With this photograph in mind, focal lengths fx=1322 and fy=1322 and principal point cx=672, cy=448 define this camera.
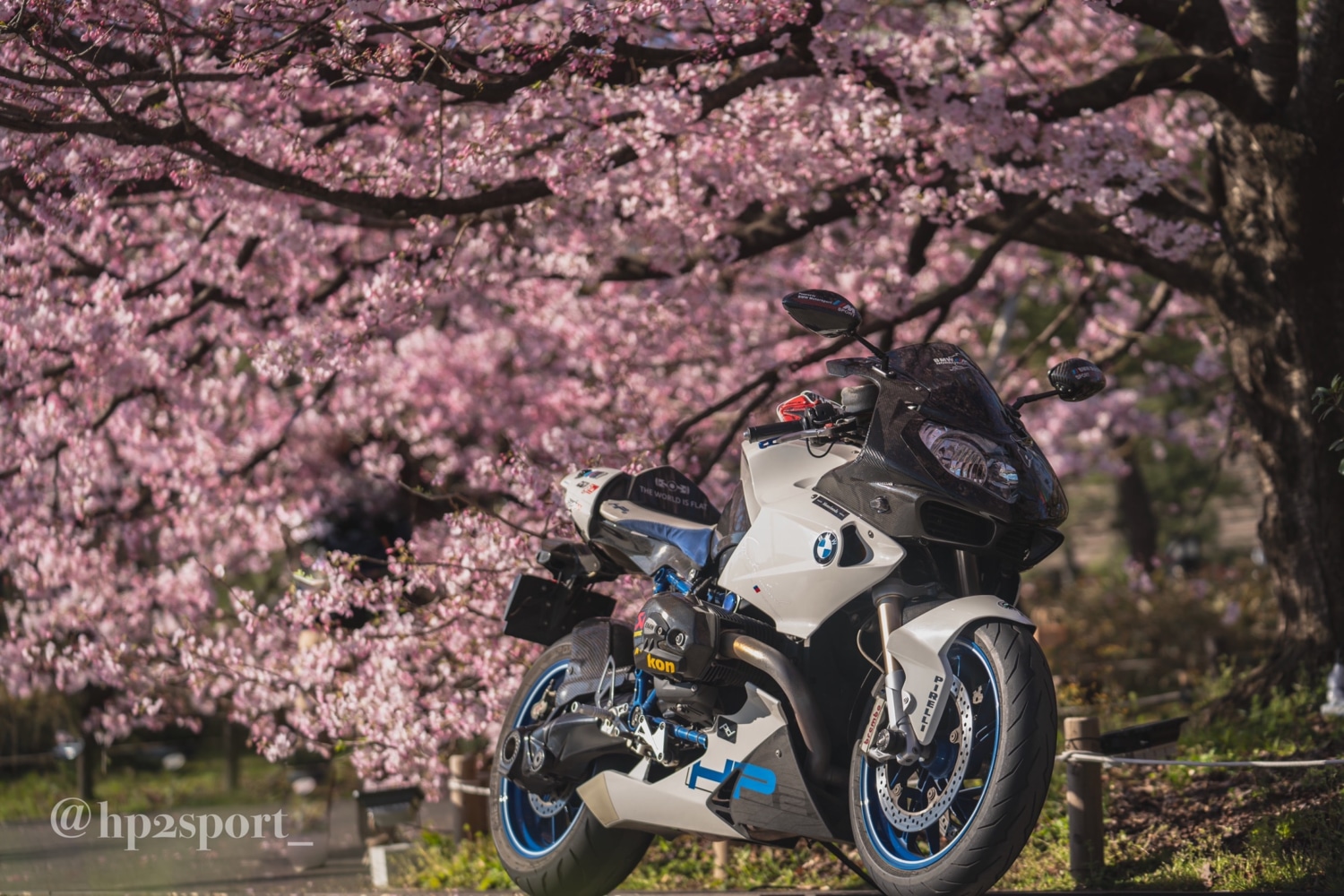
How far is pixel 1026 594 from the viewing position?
17234 millimetres

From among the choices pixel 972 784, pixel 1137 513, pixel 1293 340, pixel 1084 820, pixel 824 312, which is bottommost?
pixel 1084 820

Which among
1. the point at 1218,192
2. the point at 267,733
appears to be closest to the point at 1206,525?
the point at 1218,192

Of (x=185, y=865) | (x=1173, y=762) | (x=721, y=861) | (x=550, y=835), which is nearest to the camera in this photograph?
(x=1173, y=762)

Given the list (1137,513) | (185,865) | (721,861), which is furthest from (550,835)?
(1137,513)

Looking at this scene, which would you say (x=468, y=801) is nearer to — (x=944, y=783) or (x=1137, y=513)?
(x=944, y=783)

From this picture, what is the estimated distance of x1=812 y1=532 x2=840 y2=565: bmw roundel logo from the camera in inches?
160

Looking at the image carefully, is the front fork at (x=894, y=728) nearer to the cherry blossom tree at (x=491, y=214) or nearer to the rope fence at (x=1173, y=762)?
the rope fence at (x=1173, y=762)

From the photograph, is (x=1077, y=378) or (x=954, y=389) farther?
(x=1077, y=378)

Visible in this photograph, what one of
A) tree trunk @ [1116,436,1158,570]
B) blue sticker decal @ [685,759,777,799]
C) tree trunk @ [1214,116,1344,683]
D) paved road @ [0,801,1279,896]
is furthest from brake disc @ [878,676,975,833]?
tree trunk @ [1116,436,1158,570]

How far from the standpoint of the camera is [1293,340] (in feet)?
23.8

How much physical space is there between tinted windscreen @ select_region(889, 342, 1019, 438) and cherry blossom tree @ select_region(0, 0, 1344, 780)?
2.53 metres

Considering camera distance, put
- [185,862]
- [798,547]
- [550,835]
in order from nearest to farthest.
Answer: [798,547], [550,835], [185,862]

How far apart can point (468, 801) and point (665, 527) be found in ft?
11.2
